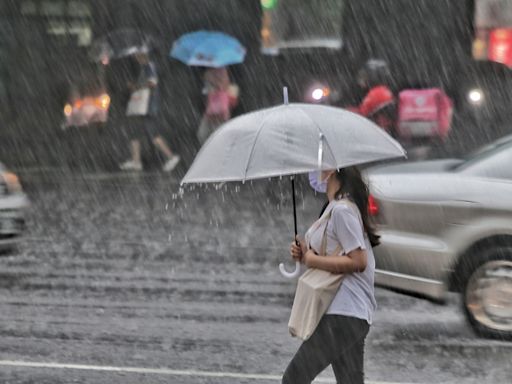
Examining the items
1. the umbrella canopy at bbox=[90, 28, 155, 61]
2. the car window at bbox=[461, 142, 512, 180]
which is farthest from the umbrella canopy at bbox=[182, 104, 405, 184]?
the umbrella canopy at bbox=[90, 28, 155, 61]

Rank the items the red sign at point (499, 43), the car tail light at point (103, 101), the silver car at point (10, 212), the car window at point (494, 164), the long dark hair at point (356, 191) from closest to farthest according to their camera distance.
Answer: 1. the long dark hair at point (356, 191)
2. the car window at point (494, 164)
3. the silver car at point (10, 212)
4. the red sign at point (499, 43)
5. the car tail light at point (103, 101)

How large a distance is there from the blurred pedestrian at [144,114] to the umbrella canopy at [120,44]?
388 mm

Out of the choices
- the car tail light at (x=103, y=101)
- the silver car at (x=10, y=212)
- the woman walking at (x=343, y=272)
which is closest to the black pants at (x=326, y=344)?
the woman walking at (x=343, y=272)

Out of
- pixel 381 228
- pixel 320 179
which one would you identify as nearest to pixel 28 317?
pixel 381 228

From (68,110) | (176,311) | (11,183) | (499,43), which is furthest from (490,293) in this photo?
(68,110)

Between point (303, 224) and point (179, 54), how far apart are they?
7.18 meters

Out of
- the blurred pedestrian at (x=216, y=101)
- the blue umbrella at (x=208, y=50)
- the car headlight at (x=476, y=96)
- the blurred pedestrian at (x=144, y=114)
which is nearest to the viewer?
the car headlight at (x=476, y=96)

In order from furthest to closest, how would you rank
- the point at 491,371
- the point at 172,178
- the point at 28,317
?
the point at 172,178 → the point at 28,317 → the point at 491,371

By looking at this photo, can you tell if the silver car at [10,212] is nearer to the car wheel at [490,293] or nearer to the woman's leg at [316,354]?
the car wheel at [490,293]

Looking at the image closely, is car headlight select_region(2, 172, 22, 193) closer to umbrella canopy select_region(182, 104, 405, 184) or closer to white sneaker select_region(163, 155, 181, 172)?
umbrella canopy select_region(182, 104, 405, 184)

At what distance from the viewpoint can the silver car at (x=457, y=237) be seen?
28.5 feet

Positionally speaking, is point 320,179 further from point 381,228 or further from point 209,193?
point 209,193

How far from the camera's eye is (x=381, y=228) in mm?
9148

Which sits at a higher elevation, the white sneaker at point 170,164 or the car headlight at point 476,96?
the car headlight at point 476,96
